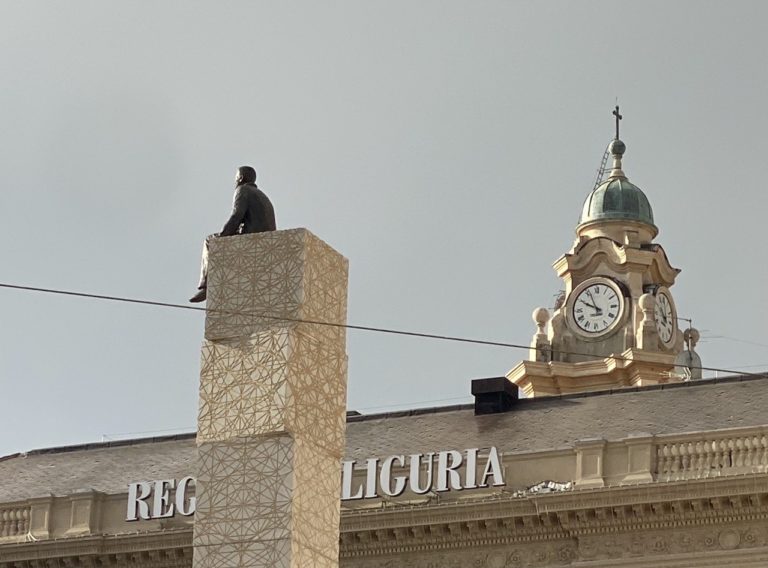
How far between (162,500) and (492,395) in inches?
292

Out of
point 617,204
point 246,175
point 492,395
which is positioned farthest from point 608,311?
point 246,175

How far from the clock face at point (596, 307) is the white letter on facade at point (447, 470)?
37194 mm

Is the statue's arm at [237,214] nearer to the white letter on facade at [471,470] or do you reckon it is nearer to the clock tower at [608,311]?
the white letter on facade at [471,470]

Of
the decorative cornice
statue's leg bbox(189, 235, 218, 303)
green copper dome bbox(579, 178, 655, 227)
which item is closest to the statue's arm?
statue's leg bbox(189, 235, 218, 303)

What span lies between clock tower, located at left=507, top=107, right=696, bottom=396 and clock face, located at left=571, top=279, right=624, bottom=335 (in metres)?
0.03

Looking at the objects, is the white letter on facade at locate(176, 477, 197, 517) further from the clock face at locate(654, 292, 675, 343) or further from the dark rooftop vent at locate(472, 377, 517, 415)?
the clock face at locate(654, 292, 675, 343)

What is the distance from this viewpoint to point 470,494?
5838cm

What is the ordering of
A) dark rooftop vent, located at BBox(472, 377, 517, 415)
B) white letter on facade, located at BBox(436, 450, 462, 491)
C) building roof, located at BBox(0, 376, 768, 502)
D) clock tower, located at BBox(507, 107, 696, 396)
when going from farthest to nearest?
1. clock tower, located at BBox(507, 107, 696, 396)
2. dark rooftop vent, located at BBox(472, 377, 517, 415)
3. building roof, located at BBox(0, 376, 768, 502)
4. white letter on facade, located at BBox(436, 450, 462, 491)

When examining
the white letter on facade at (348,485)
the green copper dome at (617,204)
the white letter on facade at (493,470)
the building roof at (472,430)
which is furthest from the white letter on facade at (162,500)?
the green copper dome at (617,204)

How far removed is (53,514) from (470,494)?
9.45 meters

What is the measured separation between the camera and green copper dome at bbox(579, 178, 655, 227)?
324ft

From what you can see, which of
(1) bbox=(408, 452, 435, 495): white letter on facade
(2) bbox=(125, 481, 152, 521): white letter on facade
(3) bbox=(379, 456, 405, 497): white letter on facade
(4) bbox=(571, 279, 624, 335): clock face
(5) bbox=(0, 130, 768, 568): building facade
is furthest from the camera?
(4) bbox=(571, 279, 624, 335): clock face

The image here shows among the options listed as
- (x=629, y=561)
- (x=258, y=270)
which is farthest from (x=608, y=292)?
(x=258, y=270)

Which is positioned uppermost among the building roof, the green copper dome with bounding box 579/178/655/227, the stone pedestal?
the green copper dome with bounding box 579/178/655/227
